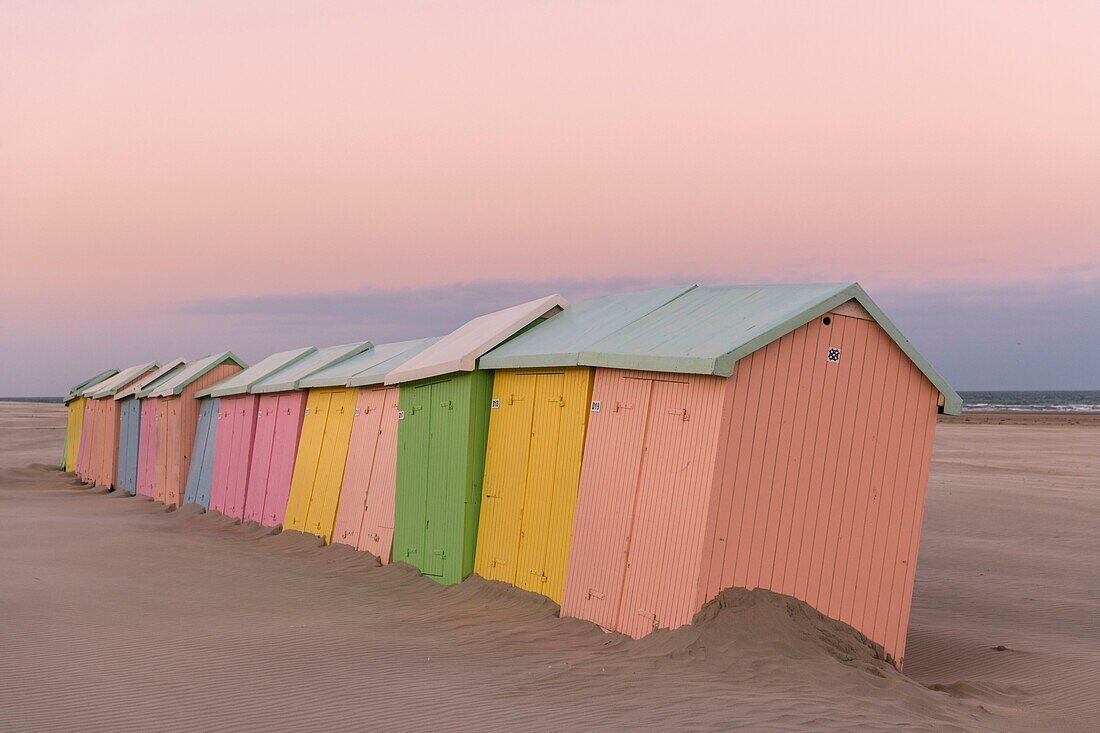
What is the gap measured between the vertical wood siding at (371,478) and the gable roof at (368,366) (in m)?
0.25

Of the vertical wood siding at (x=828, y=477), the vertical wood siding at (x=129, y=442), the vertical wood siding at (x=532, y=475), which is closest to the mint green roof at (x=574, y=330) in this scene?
the vertical wood siding at (x=532, y=475)

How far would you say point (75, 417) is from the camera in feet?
133

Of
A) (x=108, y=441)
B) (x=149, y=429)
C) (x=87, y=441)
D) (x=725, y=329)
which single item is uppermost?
(x=725, y=329)

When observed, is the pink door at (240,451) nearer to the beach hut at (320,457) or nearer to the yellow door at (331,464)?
the beach hut at (320,457)

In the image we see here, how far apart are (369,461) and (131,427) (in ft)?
57.7

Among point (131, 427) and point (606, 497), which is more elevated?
point (606, 497)

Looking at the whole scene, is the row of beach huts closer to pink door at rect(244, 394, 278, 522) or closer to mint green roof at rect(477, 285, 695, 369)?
mint green roof at rect(477, 285, 695, 369)

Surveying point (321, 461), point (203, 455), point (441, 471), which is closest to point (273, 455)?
point (321, 461)

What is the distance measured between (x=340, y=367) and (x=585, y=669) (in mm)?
12054

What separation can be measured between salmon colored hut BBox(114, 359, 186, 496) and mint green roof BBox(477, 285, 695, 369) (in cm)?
1995

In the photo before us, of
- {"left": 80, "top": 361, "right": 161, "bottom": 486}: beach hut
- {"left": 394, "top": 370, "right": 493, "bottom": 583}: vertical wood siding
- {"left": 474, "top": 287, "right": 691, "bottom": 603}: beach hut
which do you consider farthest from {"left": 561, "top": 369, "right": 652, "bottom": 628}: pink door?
{"left": 80, "top": 361, "right": 161, "bottom": 486}: beach hut

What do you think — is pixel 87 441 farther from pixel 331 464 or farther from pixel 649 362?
pixel 649 362

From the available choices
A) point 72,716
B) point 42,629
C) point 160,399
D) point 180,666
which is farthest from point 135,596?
point 160,399

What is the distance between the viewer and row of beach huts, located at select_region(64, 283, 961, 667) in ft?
30.8
